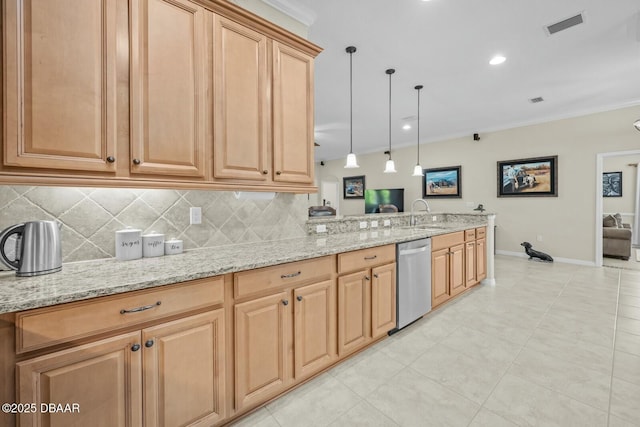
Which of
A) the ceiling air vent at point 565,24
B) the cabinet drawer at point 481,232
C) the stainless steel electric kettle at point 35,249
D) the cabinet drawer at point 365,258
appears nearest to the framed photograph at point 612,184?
the cabinet drawer at point 481,232

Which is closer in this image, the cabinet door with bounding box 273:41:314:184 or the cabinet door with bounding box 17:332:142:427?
the cabinet door with bounding box 17:332:142:427

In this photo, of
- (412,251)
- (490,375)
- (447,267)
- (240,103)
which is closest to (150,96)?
(240,103)

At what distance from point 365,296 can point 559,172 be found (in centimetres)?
546

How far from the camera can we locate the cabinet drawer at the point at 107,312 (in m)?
0.92

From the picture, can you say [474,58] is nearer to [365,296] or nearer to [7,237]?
[365,296]

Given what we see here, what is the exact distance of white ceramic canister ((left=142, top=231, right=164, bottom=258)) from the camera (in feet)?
5.21

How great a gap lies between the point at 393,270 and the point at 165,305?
5.62ft

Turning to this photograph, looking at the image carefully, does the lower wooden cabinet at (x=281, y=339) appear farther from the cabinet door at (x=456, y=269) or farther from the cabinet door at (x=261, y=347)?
the cabinet door at (x=456, y=269)

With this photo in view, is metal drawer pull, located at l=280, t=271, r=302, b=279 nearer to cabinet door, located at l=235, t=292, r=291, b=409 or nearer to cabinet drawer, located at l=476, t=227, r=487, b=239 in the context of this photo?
cabinet door, located at l=235, t=292, r=291, b=409

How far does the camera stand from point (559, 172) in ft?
17.1

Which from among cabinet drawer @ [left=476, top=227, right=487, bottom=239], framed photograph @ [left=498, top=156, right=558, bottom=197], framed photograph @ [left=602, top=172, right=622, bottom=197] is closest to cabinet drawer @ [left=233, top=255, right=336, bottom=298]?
cabinet drawer @ [left=476, top=227, right=487, bottom=239]

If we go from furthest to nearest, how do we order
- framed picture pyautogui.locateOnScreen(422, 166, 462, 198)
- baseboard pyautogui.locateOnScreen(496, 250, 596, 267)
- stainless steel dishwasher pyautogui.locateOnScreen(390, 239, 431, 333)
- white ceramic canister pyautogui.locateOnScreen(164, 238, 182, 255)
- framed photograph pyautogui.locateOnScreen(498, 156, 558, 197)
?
framed picture pyautogui.locateOnScreen(422, 166, 462, 198) → framed photograph pyautogui.locateOnScreen(498, 156, 558, 197) → baseboard pyautogui.locateOnScreen(496, 250, 596, 267) → stainless steel dishwasher pyautogui.locateOnScreen(390, 239, 431, 333) → white ceramic canister pyautogui.locateOnScreen(164, 238, 182, 255)

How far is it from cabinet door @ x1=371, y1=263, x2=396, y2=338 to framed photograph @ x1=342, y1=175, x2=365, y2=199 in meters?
7.02

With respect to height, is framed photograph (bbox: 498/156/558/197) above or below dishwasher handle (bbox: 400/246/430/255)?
above
